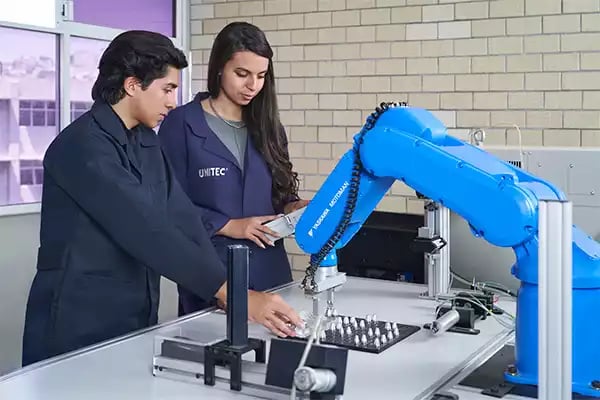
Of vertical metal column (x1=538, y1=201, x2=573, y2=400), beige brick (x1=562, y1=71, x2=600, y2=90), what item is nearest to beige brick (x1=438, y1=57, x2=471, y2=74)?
beige brick (x1=562, y1=71, x2=600, y2=90)

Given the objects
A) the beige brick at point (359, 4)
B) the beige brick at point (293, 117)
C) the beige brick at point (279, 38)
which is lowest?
the beige brick at point (293, 117)

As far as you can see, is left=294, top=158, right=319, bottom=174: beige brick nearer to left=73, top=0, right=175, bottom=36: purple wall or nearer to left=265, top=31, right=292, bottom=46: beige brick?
left=265, top=31, right=292, bottom=46: beige brick

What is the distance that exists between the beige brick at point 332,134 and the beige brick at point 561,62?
1094 millimetres

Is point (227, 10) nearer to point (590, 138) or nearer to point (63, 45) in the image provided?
point (63, 45)

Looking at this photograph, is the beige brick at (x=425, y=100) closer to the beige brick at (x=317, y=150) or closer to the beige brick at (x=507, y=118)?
the beige brick at (x=507, y=118)

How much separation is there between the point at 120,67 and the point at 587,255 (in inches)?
48.1

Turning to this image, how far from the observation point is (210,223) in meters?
2.42

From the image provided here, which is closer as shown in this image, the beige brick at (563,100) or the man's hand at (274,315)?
the man's hand at (274,315)

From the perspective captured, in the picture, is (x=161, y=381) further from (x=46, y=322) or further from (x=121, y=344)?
(x=46, y=322)

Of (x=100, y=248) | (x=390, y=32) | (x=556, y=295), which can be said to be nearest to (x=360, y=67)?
(x=390, y=32)

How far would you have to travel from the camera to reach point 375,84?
3.90 m

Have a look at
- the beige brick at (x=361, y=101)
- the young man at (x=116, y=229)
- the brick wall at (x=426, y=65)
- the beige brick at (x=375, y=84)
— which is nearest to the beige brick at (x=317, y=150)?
the brick wall at (x=426, y=65)

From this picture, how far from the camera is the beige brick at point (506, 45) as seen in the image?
350cm

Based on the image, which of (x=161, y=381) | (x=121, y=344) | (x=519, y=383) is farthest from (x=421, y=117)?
(x=121, y=344)
